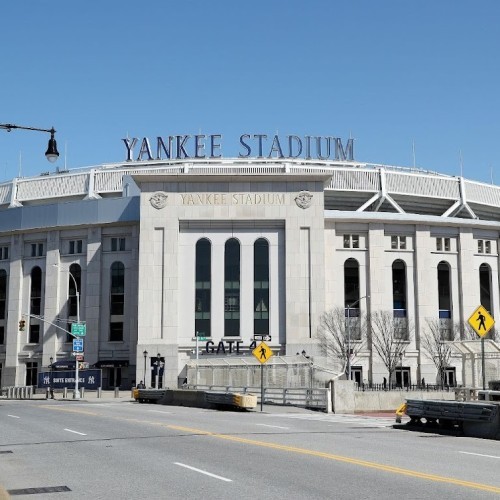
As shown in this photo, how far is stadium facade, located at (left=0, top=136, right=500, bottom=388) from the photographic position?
3029 inches

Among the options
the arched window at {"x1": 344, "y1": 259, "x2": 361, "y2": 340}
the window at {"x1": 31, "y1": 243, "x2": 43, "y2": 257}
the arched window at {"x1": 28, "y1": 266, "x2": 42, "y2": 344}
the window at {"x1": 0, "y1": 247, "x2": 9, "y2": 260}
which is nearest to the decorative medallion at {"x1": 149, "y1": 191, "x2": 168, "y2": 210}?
the window at {"x1": 31, "y1": 243, "x2": 43, "y2": 257}

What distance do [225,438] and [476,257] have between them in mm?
70465

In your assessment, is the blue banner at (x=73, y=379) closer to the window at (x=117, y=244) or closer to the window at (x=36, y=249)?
the window at (x=117, y=244)

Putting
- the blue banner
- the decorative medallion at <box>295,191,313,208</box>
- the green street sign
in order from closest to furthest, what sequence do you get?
the green street sign
the blue banner
the decorative medallion at <box>295,191,313,208</box>

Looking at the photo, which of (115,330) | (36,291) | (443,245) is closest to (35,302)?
(36,291)

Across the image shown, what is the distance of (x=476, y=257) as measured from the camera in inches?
3410

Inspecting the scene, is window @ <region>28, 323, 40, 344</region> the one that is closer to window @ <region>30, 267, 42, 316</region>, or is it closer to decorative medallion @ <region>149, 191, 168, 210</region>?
window @ <region>30, 267, 42, 316</region>

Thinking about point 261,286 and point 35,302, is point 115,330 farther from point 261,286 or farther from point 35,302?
point 261,286

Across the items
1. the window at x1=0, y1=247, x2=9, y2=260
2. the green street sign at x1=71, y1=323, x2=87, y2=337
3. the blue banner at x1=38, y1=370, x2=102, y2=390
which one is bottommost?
the blue banner at x1=38, y1=370, x2=102, y2=390

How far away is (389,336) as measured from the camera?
77.8m

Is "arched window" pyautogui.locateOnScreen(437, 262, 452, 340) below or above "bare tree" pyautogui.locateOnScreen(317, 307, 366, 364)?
above

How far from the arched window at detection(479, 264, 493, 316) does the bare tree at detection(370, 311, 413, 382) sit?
41.5 ft

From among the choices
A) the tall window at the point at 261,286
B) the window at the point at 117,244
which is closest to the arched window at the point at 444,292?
the tall window at the point at 261,286

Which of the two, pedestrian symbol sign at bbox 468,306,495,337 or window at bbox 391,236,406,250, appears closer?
pedestrian symbol sign at bbox 468,306,495,337
